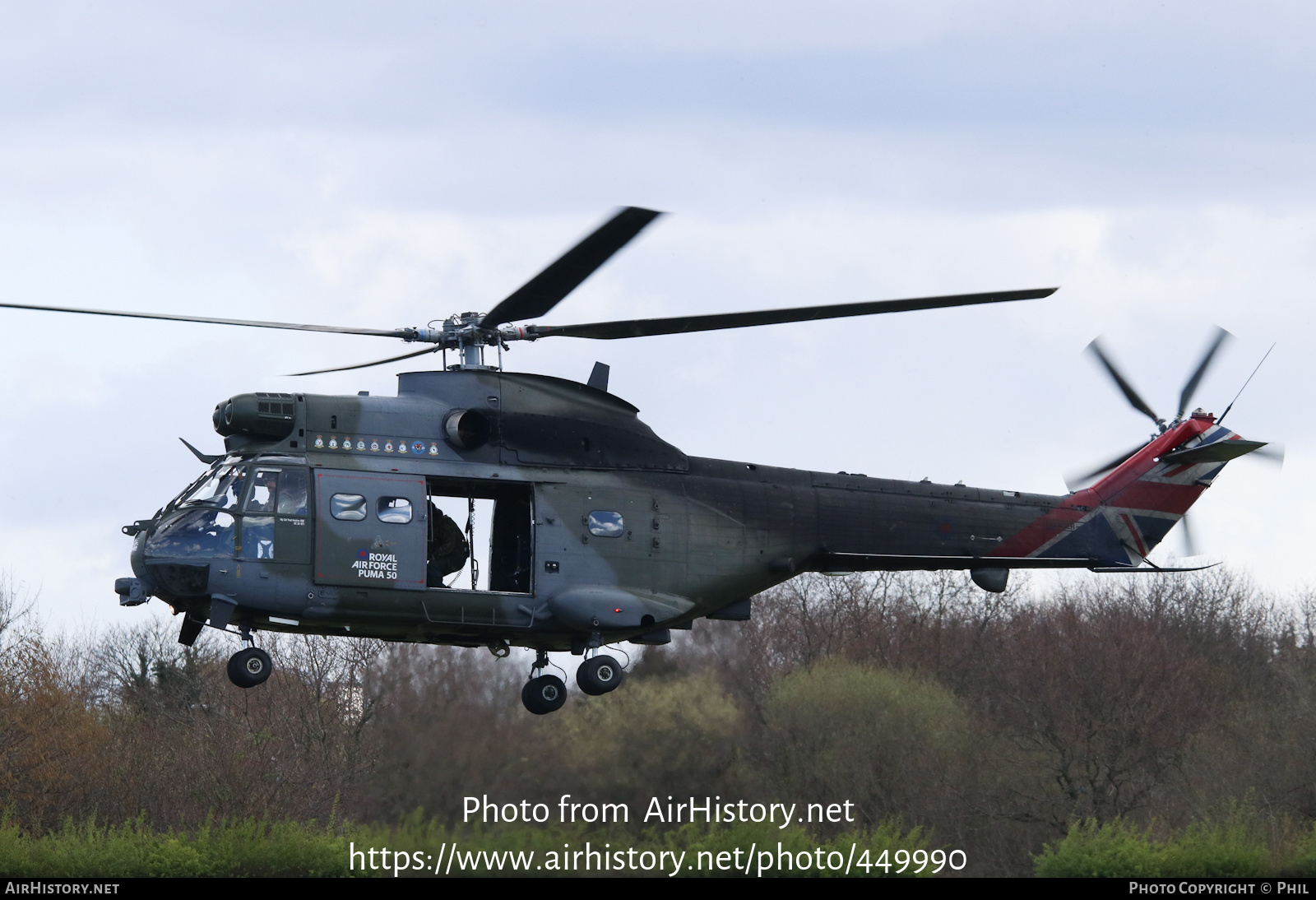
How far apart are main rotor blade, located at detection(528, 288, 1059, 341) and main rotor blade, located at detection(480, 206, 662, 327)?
1.09 m

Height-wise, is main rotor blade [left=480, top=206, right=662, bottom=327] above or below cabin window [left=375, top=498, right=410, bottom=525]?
above

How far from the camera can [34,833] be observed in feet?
123

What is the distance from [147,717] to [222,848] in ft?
34.2

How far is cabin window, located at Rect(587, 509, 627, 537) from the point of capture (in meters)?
22.5

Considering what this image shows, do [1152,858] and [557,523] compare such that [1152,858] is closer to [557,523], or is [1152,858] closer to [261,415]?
[557,523]

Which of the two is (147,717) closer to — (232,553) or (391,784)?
(391,784)

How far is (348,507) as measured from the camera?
21.0m

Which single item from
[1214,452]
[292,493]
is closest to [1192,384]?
[1214,452]

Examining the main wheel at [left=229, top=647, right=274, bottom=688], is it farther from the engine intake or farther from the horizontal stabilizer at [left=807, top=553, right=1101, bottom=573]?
the horizontal stabilizer at [left=807, top=553, right=1101, bottom=573]

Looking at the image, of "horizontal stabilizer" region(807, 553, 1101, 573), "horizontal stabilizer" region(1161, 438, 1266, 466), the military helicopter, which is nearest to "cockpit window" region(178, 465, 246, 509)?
the military helicopter

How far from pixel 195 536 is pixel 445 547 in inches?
126

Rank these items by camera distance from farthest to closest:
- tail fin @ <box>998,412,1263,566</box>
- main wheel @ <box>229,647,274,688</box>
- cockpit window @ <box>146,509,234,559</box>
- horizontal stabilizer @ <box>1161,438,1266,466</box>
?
horizontal stabilizer @ <box>1161,438,1266,466</box> → tail fin @ <box>998,412,1263,566</box> → main wheel @ <box>229,647,274,688</box> → cockpit window @ <box>146,509,234,559</box>

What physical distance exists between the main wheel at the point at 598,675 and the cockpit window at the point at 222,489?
4.90m
